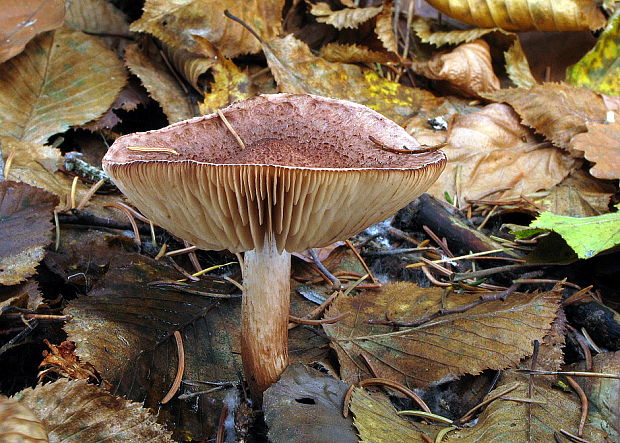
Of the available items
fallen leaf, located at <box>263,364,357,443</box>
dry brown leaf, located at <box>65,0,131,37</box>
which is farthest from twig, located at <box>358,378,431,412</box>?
dry brown leaf, located at <box>65,0,131,37</box>

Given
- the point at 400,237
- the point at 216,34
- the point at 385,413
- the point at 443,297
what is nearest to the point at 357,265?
the point at 400,237

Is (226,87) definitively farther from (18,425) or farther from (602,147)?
(18,425)

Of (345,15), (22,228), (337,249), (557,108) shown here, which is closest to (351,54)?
(345,15)

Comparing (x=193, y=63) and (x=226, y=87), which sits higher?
(x=193, y=63)

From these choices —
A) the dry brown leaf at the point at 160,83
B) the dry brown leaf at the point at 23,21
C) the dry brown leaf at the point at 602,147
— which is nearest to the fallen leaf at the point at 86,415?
the dry brown leaf at the point at 160,83

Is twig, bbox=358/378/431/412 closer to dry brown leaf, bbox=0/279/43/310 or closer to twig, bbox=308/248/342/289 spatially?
twig, bbox=308/248/342/289

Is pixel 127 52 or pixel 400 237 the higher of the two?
pixel 127 52

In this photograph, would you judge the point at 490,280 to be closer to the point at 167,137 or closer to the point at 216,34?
the point at 167,137
